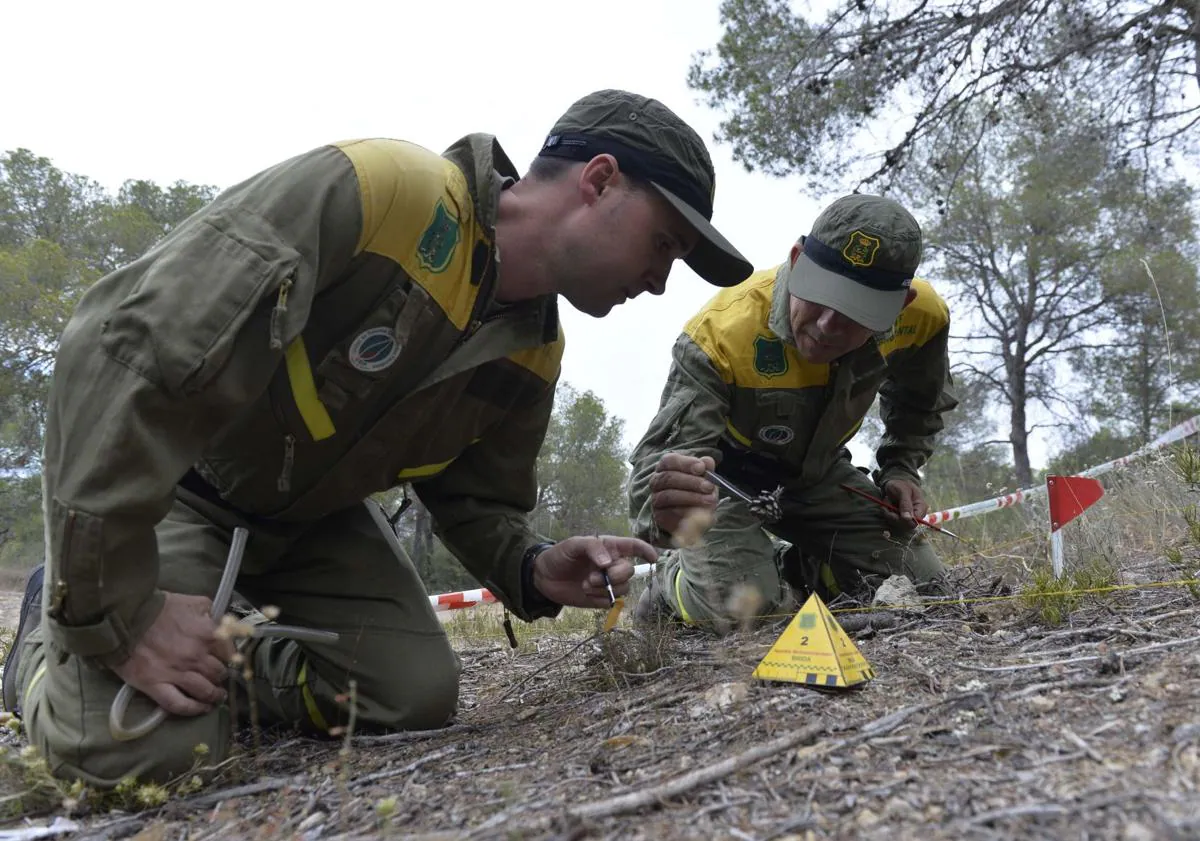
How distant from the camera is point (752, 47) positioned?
22.9 feet

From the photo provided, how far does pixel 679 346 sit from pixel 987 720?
2.10m

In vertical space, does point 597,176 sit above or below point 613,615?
above

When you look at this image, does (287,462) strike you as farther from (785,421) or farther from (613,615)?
(785,421)

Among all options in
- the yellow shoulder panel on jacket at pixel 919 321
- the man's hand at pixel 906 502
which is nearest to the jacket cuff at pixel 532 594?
the yellow shoulder panel on jacket at pixel 919 321

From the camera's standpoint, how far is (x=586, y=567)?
7.80 ft

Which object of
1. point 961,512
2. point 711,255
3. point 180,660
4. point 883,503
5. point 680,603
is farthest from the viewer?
point 961,512

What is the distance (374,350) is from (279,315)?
13.7 inches

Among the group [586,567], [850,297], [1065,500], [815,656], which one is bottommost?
[815,656]

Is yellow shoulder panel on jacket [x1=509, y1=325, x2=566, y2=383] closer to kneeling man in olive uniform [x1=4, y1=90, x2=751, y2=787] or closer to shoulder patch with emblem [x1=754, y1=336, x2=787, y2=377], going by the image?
kneeling man in olive uniform [x1=4, y1=90, x2=751, y2=787]

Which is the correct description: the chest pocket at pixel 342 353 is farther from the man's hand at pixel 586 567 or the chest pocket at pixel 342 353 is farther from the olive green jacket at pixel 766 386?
the olive green jacket at pixel 766 386

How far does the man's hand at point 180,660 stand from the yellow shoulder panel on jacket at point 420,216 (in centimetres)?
86

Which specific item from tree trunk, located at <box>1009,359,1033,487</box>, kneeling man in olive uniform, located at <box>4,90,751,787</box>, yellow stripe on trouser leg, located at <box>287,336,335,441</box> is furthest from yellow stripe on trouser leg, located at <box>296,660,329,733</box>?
tree trunk, located at <box>1009,359,1033,487</box>

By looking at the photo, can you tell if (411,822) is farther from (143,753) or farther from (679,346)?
(679,346)

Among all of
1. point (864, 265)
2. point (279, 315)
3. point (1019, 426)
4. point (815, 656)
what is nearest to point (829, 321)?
point (864, 265)
